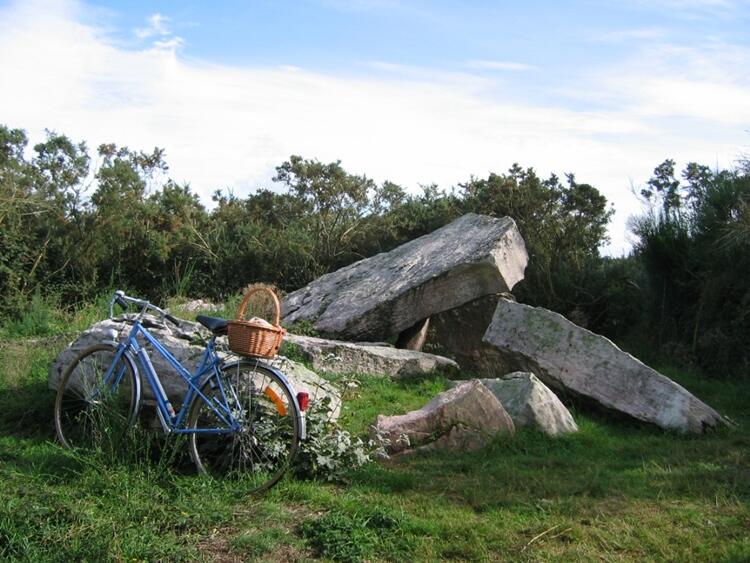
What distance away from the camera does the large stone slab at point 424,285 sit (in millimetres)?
9617

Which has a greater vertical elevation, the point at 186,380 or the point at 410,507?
the point at 186,380

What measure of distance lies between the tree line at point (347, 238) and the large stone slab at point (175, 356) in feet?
15.9

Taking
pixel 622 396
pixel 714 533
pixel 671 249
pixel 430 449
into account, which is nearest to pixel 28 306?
pixel 430 449

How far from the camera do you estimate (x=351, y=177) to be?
1435 centimetres

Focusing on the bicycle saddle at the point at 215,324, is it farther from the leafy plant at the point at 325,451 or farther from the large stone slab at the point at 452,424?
the large stone slab at the point at 452,424

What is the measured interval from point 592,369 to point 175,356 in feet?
12.6

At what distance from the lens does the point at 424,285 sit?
977 centimetres

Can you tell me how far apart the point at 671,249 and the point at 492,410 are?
5378 millimetres

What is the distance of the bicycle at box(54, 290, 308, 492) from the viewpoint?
17.7ft

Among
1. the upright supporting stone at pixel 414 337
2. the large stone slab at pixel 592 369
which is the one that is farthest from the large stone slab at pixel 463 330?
the large stone slab at pixel 592 369

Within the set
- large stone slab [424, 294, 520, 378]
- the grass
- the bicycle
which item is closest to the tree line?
large stone slab [424, 294, 520, 378]

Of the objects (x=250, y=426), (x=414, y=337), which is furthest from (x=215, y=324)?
(x=414, y=337)

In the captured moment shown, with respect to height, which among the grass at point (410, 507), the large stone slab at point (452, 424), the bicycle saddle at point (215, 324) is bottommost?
the grass at point (410, 507)

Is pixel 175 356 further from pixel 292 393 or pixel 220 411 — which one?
pixel 292 393
